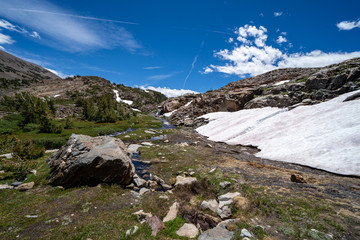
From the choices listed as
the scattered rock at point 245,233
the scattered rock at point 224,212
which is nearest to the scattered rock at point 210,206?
the scattered rock at point 224,212

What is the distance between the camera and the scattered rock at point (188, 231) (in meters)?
5.82

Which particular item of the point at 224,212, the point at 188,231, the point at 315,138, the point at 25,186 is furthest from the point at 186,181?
the point at 315,138

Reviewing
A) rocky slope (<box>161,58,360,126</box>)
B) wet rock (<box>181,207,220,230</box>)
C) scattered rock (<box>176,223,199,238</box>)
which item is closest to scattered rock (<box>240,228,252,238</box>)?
wet rock (<box>181,207,220,230</box>)

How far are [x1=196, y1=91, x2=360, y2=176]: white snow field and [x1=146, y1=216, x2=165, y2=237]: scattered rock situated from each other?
14040 mm

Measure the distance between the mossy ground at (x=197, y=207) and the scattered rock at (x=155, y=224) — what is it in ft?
0.73

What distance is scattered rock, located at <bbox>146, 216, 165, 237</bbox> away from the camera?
6.03 metres

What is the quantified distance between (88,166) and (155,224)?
627 centimetres

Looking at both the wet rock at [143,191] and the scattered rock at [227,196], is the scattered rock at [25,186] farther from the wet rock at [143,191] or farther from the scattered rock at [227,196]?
the scattered rock at [227,196]

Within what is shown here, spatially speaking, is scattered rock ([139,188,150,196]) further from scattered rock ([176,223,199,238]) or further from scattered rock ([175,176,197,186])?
scattered rock ([176,223,199,238])

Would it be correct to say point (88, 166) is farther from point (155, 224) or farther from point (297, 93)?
point (297, 93)

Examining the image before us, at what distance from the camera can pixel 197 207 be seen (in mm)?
7684

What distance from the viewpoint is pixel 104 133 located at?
34.1 metres

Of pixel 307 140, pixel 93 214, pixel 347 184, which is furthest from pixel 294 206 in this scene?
pixel 307 140

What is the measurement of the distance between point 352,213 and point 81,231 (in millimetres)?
12091
